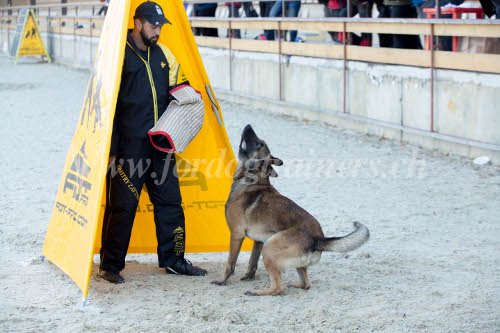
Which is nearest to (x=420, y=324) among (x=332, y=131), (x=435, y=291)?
(x=435, y=291)

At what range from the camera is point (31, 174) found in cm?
1055

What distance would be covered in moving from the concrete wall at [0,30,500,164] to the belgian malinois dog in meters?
4.67

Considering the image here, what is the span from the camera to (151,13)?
5.98 meters

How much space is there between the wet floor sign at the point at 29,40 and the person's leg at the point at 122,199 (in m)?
23.8

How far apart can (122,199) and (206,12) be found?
1229 cm

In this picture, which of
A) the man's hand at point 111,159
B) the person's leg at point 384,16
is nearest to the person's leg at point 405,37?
the person's leg at point 384,16

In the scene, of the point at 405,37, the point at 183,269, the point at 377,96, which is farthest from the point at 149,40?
the point at 377,96

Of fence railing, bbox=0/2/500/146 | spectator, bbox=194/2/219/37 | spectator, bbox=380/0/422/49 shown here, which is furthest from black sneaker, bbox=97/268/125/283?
spectator, bbox=194/2/219/37

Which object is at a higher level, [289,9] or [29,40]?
[289,9]

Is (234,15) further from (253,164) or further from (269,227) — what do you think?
(269,227)

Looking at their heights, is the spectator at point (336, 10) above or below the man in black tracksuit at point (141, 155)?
above

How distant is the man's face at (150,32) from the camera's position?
599 centimetres

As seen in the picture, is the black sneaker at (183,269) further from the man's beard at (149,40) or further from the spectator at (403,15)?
the spectator at (403,15)

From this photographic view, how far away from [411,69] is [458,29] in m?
1.12
